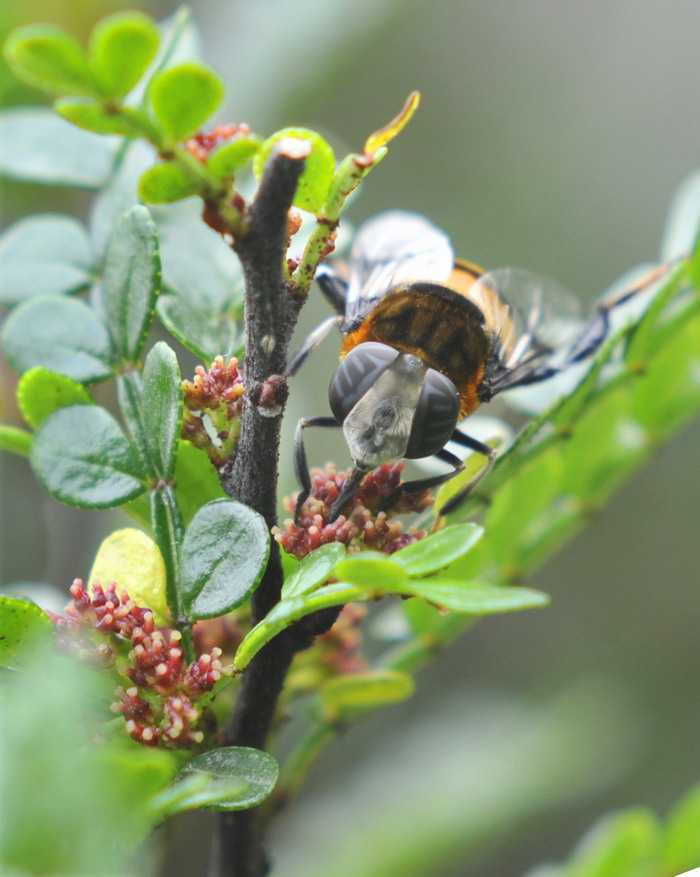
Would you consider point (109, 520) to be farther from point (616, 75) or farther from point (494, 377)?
point (616, 75)

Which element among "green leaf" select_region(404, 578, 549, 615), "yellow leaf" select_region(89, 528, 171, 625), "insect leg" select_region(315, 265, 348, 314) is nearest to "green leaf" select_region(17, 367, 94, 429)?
"yellow leaf" select_region(89, 528, 171, 625)

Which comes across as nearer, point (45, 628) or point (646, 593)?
point (45, 628)

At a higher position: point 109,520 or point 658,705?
point 109,520

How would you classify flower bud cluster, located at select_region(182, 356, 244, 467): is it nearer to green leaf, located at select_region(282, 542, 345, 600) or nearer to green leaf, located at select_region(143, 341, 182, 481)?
green leaf, located at select_region(143, 341, 182, 481)

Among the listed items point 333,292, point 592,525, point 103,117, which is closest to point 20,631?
point 103,117

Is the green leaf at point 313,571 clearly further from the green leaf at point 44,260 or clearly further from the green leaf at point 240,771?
the green leaf at point 44,260

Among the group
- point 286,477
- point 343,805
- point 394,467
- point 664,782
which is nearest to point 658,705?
point 664,782

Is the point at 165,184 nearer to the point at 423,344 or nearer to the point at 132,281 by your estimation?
the point at 132,281
